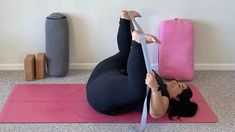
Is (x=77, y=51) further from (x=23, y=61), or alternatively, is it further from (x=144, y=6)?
(x=144, y=6)

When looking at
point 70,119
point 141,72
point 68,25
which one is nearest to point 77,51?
point 68,25

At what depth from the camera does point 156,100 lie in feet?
7.27

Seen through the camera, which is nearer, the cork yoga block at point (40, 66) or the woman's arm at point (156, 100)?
the woman's arm at point (156, 100)

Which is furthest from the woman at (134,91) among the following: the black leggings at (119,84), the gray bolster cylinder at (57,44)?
the gray bolster cylinder at (57,44)

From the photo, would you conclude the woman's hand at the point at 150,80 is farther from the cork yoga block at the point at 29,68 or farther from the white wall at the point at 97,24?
the cork yoga block at the point at 29,68

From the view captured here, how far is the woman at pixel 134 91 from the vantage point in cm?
220

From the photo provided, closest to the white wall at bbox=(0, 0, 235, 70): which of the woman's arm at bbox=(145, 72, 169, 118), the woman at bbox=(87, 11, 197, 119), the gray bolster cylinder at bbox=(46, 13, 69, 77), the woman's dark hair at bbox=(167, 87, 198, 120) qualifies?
the gray bolster cylinder at bbox=(46, 13, 69, 77)

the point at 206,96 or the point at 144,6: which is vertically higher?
the point at 144,6

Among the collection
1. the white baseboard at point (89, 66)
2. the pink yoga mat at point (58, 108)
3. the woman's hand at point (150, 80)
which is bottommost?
the pink yoga mat at point (58, 108)

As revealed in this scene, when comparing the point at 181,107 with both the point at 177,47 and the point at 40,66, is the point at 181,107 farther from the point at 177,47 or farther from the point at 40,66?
the point at 40,66

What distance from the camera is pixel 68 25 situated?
124 inches

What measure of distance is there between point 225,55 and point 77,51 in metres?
1.39

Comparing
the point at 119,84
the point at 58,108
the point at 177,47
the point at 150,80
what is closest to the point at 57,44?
the point at 58,108

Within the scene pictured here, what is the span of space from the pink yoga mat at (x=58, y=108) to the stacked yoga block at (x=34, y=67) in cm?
17
